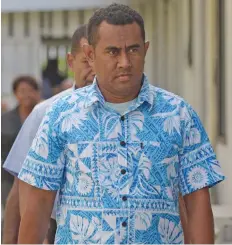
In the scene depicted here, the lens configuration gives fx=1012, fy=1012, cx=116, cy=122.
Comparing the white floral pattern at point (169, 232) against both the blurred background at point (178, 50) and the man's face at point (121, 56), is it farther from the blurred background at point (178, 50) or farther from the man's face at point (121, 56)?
the blurred background at point (178, 50)

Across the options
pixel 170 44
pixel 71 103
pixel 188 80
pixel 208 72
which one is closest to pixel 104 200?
pixel 71 103

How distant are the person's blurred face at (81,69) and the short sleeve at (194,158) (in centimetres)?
167

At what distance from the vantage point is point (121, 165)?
3.68m

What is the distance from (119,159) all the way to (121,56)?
0.38m

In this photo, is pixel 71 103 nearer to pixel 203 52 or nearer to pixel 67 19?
pixel 203 52

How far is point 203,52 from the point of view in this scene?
13.1 m

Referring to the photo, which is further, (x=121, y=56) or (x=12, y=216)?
(x=12, y=216)

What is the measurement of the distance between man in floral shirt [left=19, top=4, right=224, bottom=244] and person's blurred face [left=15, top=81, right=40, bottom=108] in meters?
5.62

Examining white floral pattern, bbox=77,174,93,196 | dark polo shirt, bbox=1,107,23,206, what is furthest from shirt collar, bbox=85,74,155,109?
dark polo shirt, bbox=1,107,23,206

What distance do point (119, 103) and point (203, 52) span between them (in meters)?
9.36

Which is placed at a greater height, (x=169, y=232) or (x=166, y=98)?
(x=166, y=98)

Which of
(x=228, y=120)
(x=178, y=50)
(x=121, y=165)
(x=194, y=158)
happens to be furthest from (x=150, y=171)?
(x=178, y=50)

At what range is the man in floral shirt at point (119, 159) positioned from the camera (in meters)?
3.69

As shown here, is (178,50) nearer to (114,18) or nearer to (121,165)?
(114,18)
